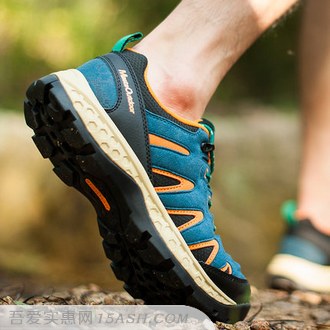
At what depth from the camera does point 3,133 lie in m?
3.00

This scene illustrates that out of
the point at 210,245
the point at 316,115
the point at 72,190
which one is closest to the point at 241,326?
the point at 210,245

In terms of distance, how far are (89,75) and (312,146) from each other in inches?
42.7

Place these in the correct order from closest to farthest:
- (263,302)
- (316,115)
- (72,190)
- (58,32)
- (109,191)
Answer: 1. (109,191)
2. (263,302)
3. (316,115)
4. (72,190)
5. (58,32)

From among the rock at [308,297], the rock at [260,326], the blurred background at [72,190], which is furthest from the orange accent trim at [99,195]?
the blurred background at [72,190]

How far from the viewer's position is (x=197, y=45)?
1.29m

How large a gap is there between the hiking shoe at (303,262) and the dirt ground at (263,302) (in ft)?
0.10

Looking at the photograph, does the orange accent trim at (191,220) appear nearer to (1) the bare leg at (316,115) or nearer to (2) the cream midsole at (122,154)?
(2) the cream midsole at (122,154)

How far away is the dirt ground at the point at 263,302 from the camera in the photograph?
50.9 inches

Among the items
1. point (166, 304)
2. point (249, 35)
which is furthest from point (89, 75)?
point (166, 304)

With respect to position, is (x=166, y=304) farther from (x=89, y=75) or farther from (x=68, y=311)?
(x=89, y=75)

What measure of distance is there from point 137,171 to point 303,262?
0.94 m

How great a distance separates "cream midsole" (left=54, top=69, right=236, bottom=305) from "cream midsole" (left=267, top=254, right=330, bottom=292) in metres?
0.77

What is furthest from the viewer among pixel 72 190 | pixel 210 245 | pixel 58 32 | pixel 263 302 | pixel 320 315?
pixel 58 32

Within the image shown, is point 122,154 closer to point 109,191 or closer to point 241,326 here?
point 109,191
